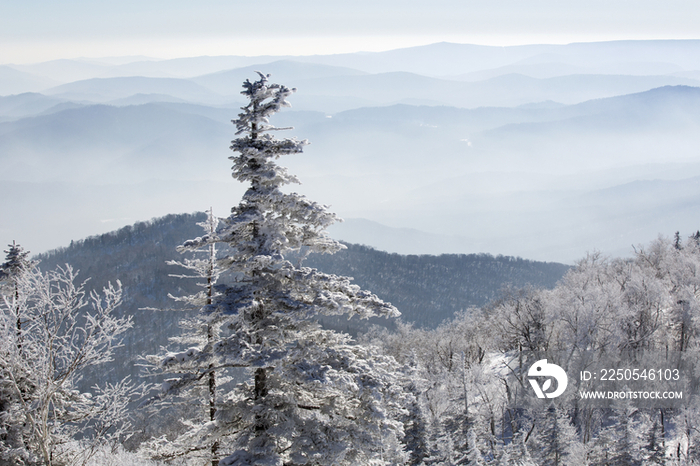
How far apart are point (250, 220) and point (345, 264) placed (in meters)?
177

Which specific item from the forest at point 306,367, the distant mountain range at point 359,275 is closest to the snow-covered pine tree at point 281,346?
the forest at point 306,367

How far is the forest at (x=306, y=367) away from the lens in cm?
968

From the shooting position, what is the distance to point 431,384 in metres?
44.7

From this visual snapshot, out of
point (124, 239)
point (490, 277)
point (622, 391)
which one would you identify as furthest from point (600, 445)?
point (124, 239)

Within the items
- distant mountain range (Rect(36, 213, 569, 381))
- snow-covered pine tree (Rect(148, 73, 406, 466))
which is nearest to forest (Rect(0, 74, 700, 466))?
snow-covered pine tree (Rect(148, 73, 406, 466))

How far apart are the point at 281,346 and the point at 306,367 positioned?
830mm

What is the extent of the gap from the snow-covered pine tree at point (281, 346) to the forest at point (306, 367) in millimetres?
45

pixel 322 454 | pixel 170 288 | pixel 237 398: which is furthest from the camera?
pixel 170 288

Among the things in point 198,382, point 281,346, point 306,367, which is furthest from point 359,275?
point 306,367

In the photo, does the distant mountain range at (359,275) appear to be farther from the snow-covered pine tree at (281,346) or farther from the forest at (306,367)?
the snow-covered pine tree at (281,346)

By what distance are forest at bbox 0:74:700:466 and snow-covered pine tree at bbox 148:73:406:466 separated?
1.8 inches

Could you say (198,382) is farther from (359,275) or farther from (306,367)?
(359,275)

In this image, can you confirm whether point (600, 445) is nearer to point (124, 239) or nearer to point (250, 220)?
point (250, 220)

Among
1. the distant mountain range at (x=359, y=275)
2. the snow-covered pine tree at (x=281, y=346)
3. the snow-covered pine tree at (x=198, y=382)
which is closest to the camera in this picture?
the snow-covered pine tree at (x=198, y=382)
